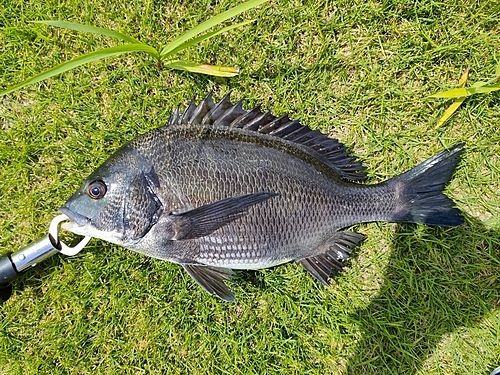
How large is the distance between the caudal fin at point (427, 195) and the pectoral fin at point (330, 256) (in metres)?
0.34

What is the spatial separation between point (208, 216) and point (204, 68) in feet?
3.64

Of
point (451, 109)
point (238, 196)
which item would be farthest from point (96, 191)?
point (451, 109)

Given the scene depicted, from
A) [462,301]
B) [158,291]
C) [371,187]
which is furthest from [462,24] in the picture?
[158,291]

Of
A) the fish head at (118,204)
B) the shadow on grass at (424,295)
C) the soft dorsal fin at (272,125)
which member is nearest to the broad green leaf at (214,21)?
the soft dorsal fin at (272,125)

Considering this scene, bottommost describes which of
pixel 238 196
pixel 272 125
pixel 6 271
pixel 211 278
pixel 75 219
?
pixel 211 278

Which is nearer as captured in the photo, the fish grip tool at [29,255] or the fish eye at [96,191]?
the fish eye at [96,191]

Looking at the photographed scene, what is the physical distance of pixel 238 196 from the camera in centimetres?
224

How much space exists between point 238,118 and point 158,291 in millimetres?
1359

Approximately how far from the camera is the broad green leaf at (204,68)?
2.65 meters

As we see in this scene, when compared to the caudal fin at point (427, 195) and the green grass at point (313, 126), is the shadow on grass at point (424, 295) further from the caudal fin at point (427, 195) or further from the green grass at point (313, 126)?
the caudal fin at point (427, 195)

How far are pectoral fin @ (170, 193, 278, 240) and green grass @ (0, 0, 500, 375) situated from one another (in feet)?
2.14

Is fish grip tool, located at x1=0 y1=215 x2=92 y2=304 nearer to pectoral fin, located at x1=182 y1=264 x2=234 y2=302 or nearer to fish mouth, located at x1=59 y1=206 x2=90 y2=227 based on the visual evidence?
fish mouth, located at x1=59 y1=206 x2=90 y2=227

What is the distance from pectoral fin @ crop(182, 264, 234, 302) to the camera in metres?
2.36

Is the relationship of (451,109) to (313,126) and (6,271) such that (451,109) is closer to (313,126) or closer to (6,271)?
(313,126)
